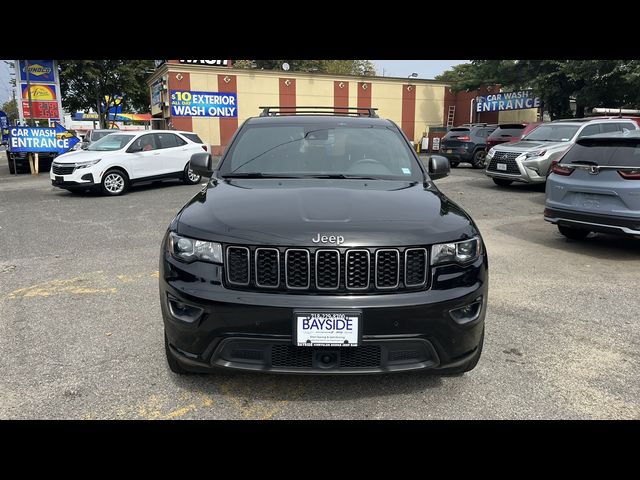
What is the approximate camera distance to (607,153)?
6.56 meters

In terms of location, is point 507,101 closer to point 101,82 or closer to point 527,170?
point 527,170

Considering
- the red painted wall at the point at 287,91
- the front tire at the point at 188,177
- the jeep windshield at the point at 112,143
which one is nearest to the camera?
the jeep windshield at the point at 112,143

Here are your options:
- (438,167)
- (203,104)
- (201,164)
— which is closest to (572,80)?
(203,104)

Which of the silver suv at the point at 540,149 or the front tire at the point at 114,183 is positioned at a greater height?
the silver suv at the point at 540,149

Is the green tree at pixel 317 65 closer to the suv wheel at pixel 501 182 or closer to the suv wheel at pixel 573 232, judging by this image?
the suv wheel at pixel 501 182

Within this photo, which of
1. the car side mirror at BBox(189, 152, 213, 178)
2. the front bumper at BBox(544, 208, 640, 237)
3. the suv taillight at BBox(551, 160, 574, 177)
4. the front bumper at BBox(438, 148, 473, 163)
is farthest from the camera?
the front bumper at BBox(438, 148, 473, 163)

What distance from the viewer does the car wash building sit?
29734mm

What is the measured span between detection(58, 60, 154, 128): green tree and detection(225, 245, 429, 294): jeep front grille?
35489mm

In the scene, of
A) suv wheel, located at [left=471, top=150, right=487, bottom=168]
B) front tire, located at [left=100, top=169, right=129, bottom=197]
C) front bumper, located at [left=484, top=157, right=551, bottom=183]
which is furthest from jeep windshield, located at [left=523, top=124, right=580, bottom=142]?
front tire, located at [left=100, top=169, right=129, bottom=197]

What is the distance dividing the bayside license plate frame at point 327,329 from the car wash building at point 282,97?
26008mm

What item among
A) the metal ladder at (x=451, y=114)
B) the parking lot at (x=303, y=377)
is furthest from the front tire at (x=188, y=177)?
the metal ladder at (x=451, y=114)

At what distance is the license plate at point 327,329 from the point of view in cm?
254

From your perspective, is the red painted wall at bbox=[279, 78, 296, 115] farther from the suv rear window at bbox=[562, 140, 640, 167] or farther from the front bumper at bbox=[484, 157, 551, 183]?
the suv rear window at bbox=[562, 140, 640, 167]

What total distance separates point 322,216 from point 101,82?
3883 centimetres
